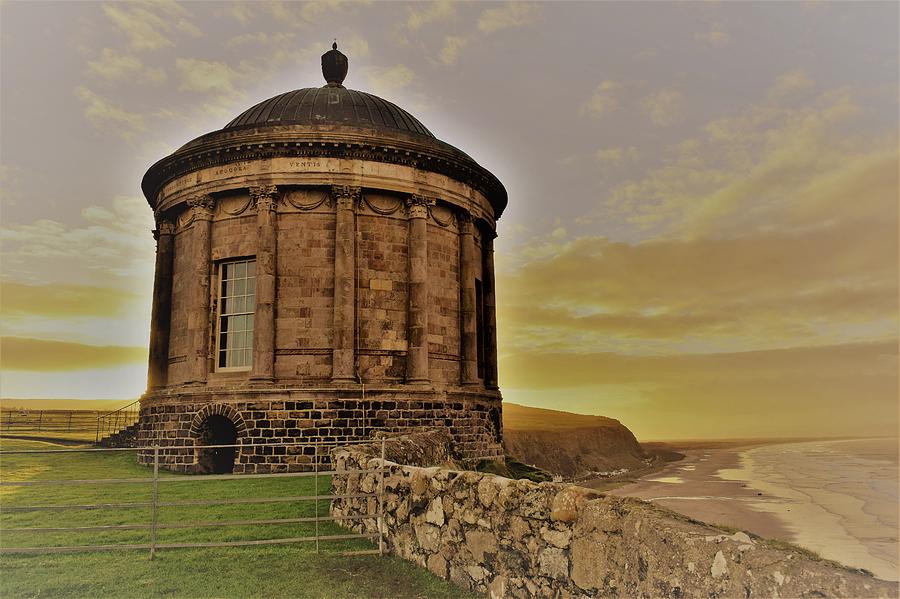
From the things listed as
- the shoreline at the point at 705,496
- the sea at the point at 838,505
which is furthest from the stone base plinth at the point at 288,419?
the sea at the point at 838,505

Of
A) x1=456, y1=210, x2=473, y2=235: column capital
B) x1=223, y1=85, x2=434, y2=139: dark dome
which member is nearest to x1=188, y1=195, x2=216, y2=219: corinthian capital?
x1=223, y1=85, x2=434, y2=139: dark dome

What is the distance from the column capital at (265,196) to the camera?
20.7 metres

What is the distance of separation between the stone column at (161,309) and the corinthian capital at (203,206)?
90.6 inches

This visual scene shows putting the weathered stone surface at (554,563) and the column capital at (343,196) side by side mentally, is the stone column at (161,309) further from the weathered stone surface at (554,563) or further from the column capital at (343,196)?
the weathered stone surface at (554,563)

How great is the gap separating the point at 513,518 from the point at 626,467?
42.8m

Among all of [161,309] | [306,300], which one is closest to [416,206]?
[306,300]

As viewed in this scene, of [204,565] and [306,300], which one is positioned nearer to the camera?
[204,565]

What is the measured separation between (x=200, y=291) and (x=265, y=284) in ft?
8.09

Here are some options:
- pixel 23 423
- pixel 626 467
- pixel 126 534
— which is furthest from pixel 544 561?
pixel 23 423

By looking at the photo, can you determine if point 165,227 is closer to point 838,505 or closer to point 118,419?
point 118,419

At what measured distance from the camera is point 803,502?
2462 cm

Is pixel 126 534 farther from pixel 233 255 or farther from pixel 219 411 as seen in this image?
pixel 233 255

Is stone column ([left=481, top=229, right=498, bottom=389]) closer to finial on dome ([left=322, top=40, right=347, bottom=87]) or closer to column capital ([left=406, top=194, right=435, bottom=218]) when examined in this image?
column capital ([left=406, top=194, right=435, bottom=218])

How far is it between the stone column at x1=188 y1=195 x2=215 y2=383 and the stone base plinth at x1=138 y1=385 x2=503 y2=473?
2.91 ft
